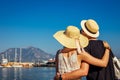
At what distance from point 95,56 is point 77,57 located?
1.22 ft

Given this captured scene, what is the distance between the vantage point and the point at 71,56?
4.32 metres

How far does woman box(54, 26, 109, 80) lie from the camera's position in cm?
432

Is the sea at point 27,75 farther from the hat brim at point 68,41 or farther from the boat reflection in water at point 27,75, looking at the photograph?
the hat brim at point 68,41

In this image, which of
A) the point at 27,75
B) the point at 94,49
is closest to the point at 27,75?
the point at 27,75

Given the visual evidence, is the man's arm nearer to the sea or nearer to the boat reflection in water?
the sea

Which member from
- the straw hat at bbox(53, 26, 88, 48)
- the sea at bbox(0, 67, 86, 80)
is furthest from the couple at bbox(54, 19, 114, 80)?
the sea at bbox(0, 67, 86, 80)

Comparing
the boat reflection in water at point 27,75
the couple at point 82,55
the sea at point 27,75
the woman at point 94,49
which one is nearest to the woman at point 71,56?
the couple at point 82,55

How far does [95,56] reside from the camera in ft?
15.2

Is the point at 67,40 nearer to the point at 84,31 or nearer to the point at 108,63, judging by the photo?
the point at 84,31

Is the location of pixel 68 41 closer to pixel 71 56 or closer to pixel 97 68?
pixel 71 56

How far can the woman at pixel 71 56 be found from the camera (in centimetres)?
432

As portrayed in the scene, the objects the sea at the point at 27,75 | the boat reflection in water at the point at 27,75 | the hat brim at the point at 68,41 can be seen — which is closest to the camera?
the hat brim at the point at 68,41

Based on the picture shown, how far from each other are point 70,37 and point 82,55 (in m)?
0.24

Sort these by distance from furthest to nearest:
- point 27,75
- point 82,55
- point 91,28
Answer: point 27,75
point 91,28
point 82,55
